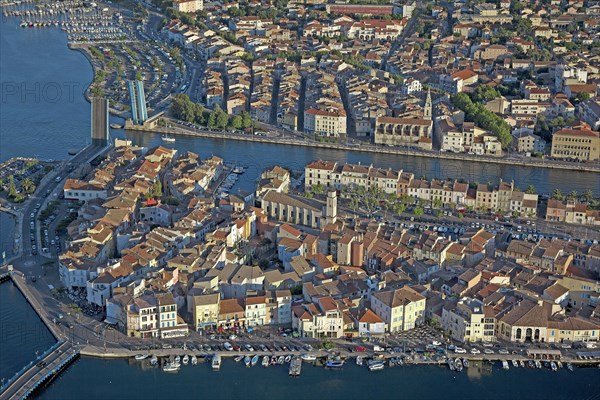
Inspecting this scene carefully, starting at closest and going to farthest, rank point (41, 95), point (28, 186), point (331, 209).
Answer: point (331, 209)
point (28, 186)
point (41, 95)

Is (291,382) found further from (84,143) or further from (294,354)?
(84,143)

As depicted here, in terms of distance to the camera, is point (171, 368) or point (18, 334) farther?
point (18, 334)

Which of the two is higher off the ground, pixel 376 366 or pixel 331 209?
pixel 331 209

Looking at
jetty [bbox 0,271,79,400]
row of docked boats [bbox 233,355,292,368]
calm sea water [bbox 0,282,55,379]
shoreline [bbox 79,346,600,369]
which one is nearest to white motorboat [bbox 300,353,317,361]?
shoreline [bbox 79,346,600,369]

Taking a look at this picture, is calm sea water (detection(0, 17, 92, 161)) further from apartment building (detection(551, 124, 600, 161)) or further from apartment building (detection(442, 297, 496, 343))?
apartment building (detection(442, 297, 496, 343))

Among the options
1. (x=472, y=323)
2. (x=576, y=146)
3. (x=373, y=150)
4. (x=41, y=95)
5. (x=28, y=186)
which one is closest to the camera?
(x=472, y=323)

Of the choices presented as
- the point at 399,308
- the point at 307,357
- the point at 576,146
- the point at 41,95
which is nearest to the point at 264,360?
the point at 307,357

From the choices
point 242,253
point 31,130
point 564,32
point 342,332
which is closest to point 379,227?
point 242,253
